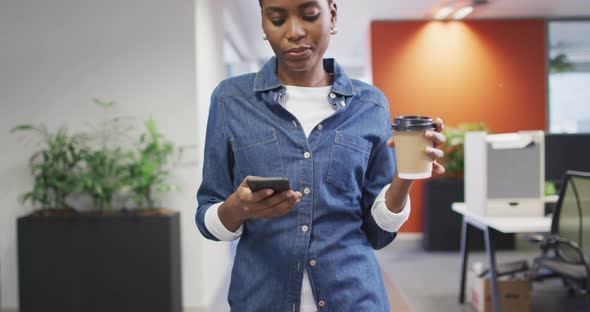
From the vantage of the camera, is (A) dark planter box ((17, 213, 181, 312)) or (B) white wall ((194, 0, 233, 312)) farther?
(B) white wall ((194, 0, 233, 312))

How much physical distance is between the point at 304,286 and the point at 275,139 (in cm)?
27

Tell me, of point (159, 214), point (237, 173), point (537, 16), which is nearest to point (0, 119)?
point (159, 214)

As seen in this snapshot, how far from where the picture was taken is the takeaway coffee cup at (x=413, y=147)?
812 mm

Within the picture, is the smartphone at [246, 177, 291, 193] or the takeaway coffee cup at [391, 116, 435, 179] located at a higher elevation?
the takeaway coffee cup at [391, 116, 435, 179]

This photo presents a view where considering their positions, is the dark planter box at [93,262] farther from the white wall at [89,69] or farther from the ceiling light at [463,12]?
the ceiling light at [463,12]

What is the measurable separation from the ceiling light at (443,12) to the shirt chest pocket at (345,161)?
487 centimetres

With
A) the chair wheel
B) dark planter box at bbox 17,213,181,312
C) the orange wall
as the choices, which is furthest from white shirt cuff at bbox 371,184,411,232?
the orange wall

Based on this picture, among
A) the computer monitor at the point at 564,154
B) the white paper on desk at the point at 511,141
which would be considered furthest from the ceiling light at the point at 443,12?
the white paper on desk at the point at 511,141

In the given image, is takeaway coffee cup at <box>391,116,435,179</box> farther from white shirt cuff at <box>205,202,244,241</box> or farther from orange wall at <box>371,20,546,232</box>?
orange wall at <box>371,20,546,232</box>

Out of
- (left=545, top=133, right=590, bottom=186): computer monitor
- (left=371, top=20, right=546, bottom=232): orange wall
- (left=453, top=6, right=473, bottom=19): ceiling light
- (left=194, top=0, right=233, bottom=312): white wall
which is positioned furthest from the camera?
(left=371, top=20, right=546, bottom=232): orange wall

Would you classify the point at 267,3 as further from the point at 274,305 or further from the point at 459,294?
the point at 459,294

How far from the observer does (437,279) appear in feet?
14.1

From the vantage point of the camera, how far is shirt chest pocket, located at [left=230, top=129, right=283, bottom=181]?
910 mm

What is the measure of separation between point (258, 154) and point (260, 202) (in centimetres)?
15
